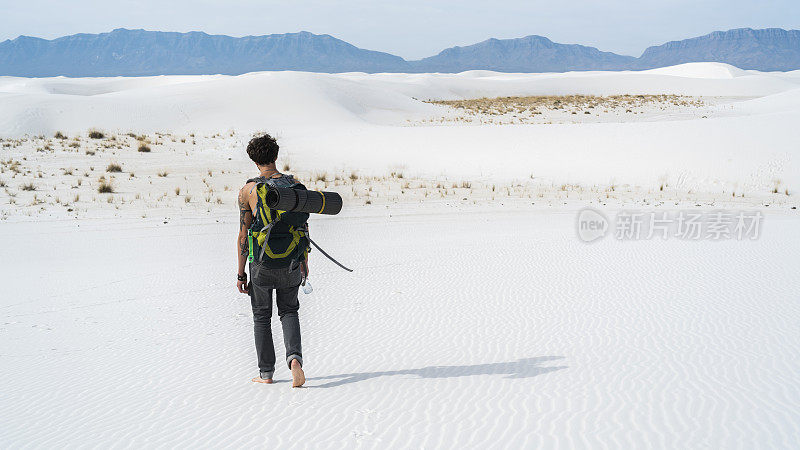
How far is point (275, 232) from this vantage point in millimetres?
3898

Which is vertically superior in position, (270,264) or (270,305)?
(270,264)

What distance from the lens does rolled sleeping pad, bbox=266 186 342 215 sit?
12.1 feet

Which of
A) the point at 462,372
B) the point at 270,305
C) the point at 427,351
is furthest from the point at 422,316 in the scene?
the point at 270,305

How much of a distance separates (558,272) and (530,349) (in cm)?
342

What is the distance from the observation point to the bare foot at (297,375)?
13.7 ft

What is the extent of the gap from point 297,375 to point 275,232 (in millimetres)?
999

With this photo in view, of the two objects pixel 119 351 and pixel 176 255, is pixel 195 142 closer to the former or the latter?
pixel 176 255

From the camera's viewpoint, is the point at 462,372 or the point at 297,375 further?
the point at 462,372

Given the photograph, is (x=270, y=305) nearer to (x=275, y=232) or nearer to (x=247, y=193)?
(x=275, y=232)
